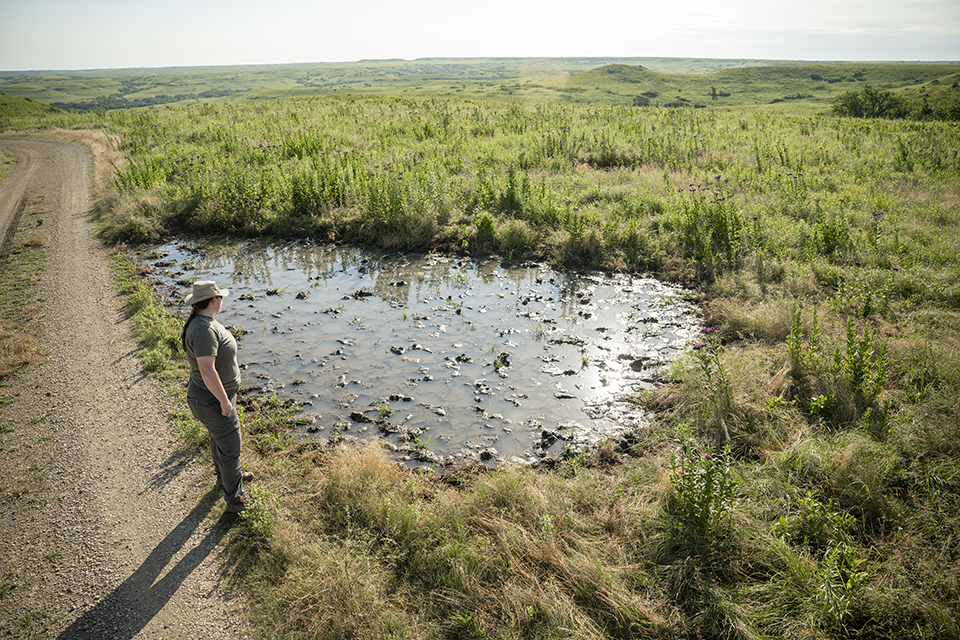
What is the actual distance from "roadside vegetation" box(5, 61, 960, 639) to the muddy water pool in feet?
1.87

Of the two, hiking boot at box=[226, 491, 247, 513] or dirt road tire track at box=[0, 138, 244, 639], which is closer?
dirt road tire track at box=[0, 138, 244, 639]

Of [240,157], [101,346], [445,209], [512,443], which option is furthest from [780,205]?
[240,157]

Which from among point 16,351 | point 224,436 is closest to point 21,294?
point 16,351

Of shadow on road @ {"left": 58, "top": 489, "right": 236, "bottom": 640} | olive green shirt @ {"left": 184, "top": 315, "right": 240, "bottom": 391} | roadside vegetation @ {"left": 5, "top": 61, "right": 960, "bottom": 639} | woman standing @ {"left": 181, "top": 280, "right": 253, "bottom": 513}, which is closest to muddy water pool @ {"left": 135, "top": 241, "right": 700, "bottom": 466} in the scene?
roadside vegetation @ {"left": 5, "top": 61, "right": 960, "bottom": 639}

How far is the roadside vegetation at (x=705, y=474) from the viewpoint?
4379 millimetres

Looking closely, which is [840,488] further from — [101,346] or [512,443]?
[101,346]

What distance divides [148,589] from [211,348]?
95.8 inches

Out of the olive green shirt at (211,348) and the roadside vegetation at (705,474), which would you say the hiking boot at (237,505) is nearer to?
the roadside vegetation at (705,474)

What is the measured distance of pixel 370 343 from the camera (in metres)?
9.77

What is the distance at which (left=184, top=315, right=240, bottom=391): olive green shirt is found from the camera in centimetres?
488

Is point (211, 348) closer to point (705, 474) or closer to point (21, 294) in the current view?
point (705, 474)

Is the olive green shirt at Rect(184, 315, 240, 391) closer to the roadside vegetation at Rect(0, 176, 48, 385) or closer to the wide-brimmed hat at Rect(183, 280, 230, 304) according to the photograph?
the wide-brimmed hat at Rect(183, 280, 230, 304)

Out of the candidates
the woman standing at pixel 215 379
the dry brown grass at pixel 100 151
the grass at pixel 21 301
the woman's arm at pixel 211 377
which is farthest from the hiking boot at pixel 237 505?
the dry brown grass at pixel 100 151

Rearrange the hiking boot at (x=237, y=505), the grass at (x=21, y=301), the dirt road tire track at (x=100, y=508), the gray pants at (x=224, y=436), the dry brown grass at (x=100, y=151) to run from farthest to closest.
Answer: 1. the dry brown grass at (x=100, y=151)
2. the grass at (x=21, y=301)
3. the hiking boot at (x=237, y=505)
4. the gray pants at (x=224, y=436)
5. the dirt road tire track at (x=100, y=508)
